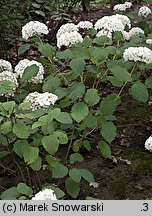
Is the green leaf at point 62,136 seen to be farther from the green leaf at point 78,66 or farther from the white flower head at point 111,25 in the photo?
the white flower head at point 111,25

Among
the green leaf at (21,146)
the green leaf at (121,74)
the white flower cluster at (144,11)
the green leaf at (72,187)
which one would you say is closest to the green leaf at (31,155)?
the green leaf at (21,146)

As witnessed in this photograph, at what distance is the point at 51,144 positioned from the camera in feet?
7.54

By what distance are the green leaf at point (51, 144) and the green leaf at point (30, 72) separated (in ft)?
2.06

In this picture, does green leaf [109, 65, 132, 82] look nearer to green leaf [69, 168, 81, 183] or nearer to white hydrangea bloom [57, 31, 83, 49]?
white hydrangea bloom [57, 31, 83, 49]

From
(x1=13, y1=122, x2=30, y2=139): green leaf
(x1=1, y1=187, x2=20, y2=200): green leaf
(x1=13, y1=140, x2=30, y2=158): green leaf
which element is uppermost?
(x1=13, y1=122, x2=30, y2=139): green leaf

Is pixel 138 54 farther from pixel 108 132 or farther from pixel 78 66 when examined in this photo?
pixel 108 132

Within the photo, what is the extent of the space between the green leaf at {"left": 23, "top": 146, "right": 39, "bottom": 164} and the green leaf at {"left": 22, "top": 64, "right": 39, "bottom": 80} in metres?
0.56

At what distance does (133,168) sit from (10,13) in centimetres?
246

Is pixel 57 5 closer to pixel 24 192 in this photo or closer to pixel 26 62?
pixel 26 62

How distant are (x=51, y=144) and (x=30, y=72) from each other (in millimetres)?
718

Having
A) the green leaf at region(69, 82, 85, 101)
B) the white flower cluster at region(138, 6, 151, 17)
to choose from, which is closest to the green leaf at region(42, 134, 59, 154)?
the green leaf at region(69, 82, 85, 101)

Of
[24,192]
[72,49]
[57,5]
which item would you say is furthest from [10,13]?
[24,192]

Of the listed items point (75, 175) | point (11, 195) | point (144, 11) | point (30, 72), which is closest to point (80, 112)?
→ point (75, 175)

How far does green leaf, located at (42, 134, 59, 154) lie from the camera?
7.50 feet
